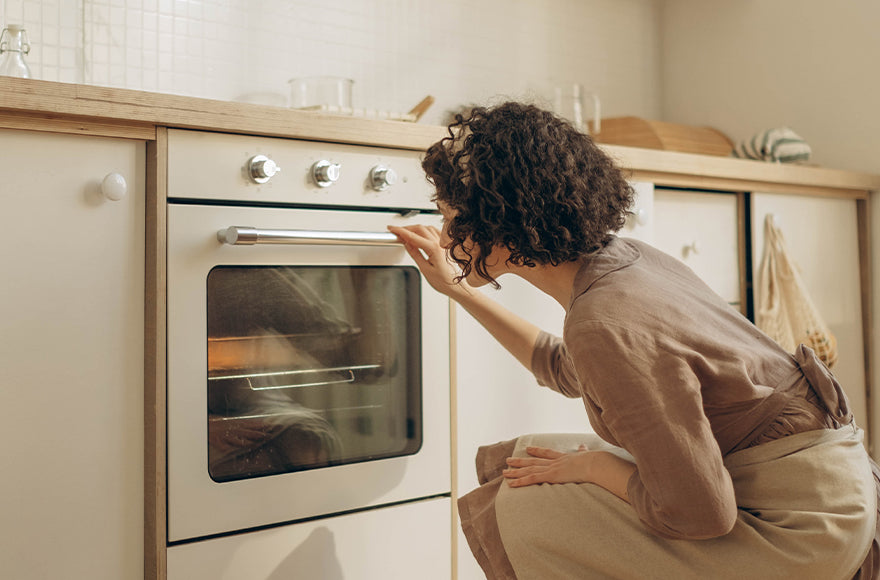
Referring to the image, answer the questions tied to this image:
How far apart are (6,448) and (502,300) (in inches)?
33.8

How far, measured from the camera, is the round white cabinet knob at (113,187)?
1164 mm

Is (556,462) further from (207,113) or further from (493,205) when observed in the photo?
(207,113)

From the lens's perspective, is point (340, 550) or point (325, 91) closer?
point (340, 550)

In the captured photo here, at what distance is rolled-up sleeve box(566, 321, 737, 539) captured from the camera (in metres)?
0.95

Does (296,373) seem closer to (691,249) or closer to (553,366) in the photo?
(553,366)

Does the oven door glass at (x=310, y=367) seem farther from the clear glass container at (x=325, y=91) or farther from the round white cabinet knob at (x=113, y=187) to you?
the clear glass container at (x=325, y=91)

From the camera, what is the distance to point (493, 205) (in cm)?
109

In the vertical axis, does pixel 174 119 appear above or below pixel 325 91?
below

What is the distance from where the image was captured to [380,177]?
4.58 ft

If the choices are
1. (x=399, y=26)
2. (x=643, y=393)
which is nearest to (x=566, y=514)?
(x=643, y=393)

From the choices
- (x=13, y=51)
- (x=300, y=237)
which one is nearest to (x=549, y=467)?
(x=300, y=237)

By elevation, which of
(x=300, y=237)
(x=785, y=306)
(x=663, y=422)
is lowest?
(x=663, y=422)

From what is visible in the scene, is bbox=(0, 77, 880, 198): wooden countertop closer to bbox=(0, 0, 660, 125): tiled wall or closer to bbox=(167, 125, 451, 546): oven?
bbox=(167, 125, 451, 546): oven

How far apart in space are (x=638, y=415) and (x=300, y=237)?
23.4 inches
